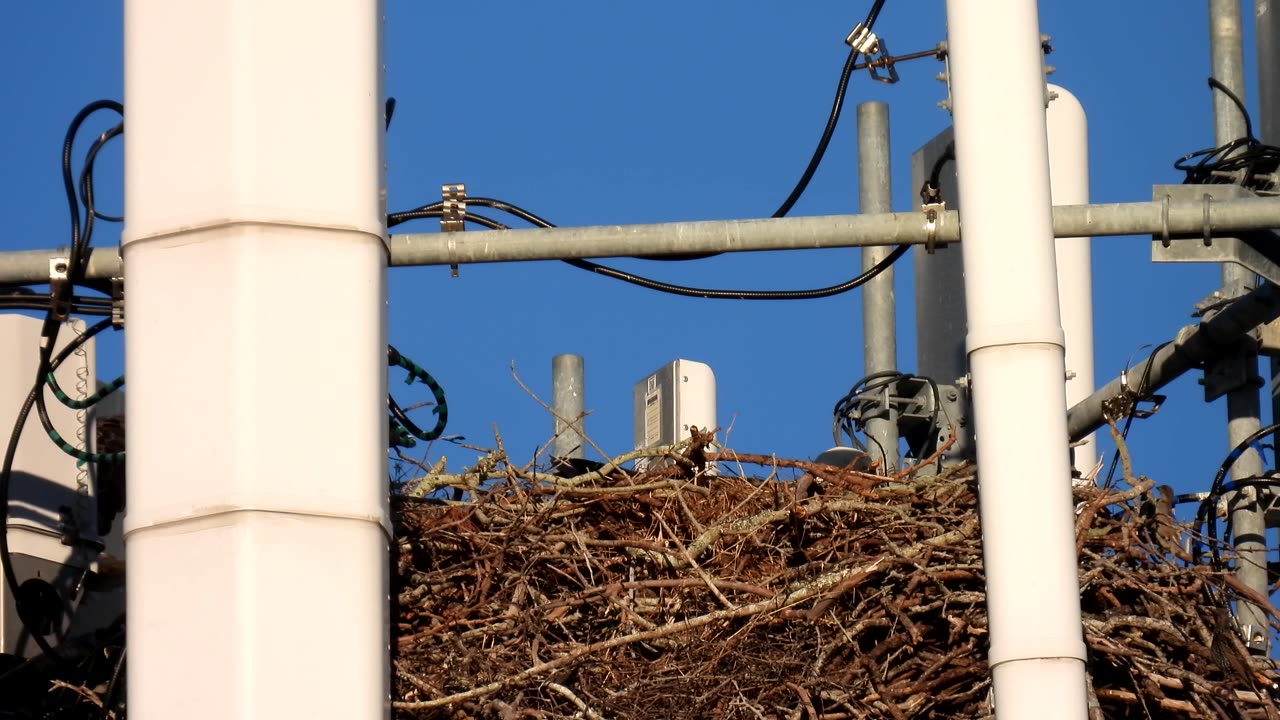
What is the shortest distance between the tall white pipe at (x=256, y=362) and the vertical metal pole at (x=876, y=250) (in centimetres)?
499

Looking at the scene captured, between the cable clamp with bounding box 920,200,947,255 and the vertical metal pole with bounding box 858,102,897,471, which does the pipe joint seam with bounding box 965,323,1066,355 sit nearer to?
the cable clamp with bounding box 920,200,947,255

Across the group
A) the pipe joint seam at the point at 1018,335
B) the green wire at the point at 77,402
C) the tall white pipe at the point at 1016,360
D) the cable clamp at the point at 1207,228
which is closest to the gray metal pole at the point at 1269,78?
the cable clamp at the point at 1207,228

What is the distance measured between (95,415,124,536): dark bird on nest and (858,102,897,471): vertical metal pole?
3152 millimetres

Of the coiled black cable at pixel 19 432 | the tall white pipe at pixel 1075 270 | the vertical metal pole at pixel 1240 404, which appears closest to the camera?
the coiled black cable at pixel 19 432

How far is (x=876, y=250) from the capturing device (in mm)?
8148

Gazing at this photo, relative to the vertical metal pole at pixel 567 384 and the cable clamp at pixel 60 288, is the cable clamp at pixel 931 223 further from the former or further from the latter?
the vertical metal pole at pixel 567 384

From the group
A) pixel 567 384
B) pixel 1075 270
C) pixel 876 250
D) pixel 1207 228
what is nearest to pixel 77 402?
pixel 1207 228

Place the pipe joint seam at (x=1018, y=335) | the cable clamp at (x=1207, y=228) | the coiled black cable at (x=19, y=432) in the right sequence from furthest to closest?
1. the coiled black cable at (x=19, y=432)
2. the cable clamp at (x=1207, y=228)
3. the pipe joint seam at (x=1018, y=335)

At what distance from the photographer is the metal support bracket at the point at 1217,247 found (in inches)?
198

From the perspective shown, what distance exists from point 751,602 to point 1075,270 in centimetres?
274

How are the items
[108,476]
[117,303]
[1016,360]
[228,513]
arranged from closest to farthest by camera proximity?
1. [228,513]
2. [1016,360]
3. [117,303]
4. [108,476]

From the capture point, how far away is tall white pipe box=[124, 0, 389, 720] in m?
2.98

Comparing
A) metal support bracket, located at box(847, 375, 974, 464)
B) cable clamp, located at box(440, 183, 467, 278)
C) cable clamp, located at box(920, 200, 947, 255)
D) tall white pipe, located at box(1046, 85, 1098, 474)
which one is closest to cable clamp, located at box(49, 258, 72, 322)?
cable clamp, located at box(440, 183, 467, 278)

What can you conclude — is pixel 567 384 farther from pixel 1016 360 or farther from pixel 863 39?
pixel 1016 360
